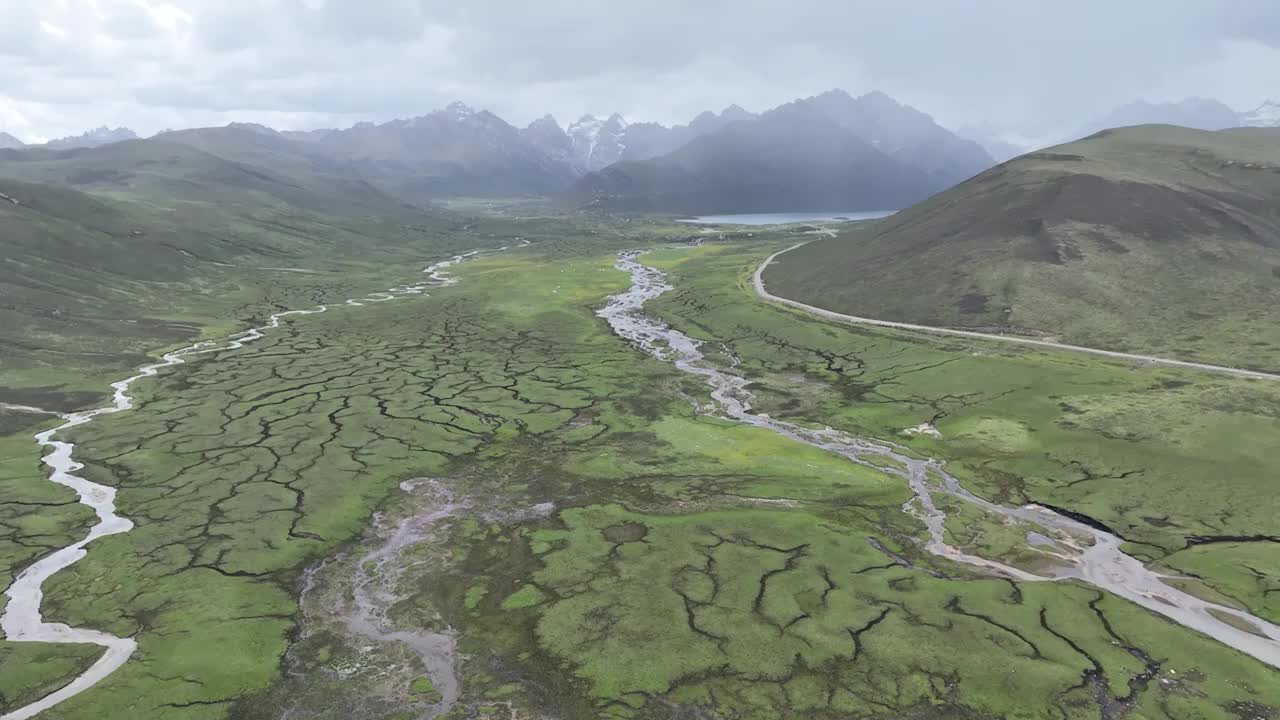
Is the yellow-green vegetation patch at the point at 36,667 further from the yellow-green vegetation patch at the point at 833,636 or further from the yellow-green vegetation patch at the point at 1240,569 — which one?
the yellow-green vegetation patch at the point at 1240,569

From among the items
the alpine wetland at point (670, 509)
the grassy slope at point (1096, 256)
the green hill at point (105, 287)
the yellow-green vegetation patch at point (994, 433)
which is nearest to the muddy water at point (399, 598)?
the alpine wetland at point (670, 509)

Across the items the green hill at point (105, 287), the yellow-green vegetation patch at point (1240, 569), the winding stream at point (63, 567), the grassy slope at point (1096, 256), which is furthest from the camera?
the grassy slope at point (1096, 256)

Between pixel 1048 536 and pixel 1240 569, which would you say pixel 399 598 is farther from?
pixel 1240 569

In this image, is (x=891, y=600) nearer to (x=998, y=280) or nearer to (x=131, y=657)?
(x=131, y=657)

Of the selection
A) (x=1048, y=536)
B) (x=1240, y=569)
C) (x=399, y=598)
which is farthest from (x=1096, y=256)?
(x=399, y=598)

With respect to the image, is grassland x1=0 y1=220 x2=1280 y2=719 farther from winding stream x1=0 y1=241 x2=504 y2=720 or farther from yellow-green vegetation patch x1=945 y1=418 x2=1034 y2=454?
winding stream x1=0 y1=241 x2=504 y2=720
